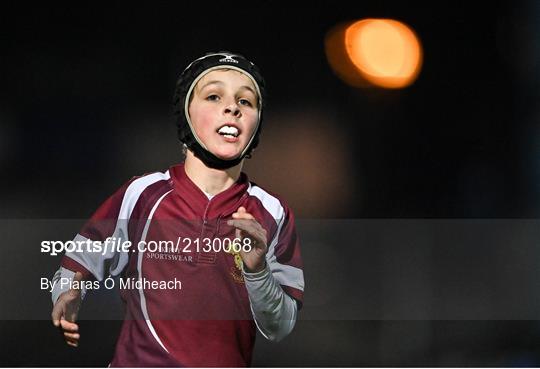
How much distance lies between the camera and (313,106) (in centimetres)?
371

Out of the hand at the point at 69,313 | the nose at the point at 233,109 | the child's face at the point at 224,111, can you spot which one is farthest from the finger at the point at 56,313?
the nose at the point at 233,109

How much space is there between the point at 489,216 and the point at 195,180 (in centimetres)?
103

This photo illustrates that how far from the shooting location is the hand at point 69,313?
145 inches

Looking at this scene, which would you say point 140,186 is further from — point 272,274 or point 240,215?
point 272,274

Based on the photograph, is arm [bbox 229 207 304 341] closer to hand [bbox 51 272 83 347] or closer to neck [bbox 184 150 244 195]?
neck [bbox 184 150 244 195]

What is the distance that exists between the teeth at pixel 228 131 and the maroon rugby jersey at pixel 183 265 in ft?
0.53

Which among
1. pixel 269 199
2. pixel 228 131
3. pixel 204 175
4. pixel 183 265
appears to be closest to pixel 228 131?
pixel 228 131

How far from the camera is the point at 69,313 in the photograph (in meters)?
3.69

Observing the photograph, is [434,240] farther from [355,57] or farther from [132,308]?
[132,308]

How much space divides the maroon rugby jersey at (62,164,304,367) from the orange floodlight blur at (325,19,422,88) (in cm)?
53

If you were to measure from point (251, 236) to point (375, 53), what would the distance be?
0.78 metres

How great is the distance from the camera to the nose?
3.64 metres

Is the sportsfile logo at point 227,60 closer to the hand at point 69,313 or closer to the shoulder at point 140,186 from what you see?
the shoulder at point 140,186

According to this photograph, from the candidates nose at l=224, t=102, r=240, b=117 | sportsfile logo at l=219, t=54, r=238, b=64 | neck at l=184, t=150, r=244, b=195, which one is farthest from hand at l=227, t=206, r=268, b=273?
sportsfile logo at l=219, t=54, r=238, b=64
